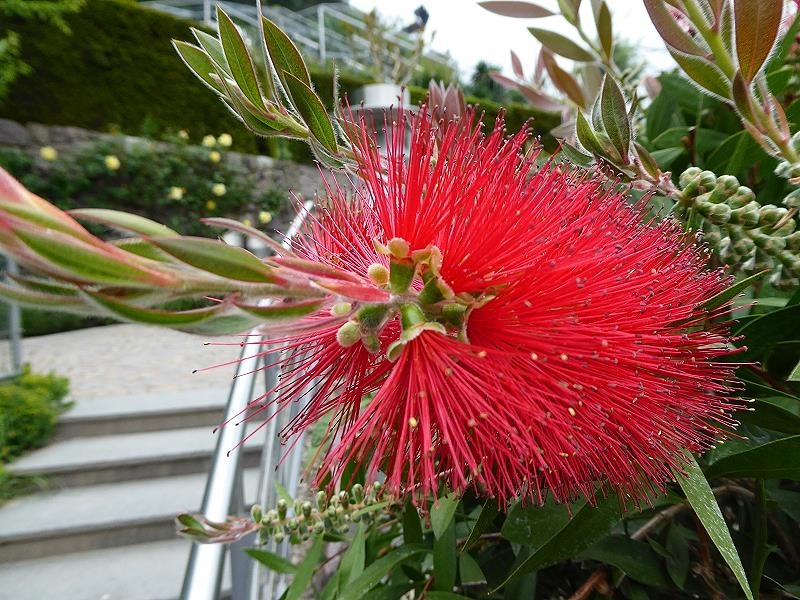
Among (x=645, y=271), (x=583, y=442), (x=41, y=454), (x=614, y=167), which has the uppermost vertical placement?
(x=41, y=454)

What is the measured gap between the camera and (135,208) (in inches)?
238

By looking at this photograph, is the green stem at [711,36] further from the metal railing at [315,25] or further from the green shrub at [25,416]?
the metal railing at [315,25]

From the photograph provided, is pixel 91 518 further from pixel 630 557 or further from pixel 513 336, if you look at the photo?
pixel 513 336

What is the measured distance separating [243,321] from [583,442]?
0.25 metres

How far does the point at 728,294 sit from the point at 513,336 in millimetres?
184

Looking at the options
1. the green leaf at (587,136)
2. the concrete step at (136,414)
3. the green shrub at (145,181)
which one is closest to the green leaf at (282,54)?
the green leaf at (587,136)

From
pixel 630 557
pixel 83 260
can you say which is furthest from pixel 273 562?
pixel 83 260

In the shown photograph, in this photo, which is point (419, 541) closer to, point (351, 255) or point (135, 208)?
point (351, 255)

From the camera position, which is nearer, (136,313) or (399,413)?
(136,313)

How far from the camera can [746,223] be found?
0.44m

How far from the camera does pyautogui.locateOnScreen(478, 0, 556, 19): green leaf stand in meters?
0.77

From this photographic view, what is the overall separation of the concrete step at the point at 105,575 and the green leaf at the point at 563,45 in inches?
88.4

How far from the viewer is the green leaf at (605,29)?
67 cm

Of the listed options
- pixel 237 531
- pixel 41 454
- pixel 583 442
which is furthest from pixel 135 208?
pixel 583 442
